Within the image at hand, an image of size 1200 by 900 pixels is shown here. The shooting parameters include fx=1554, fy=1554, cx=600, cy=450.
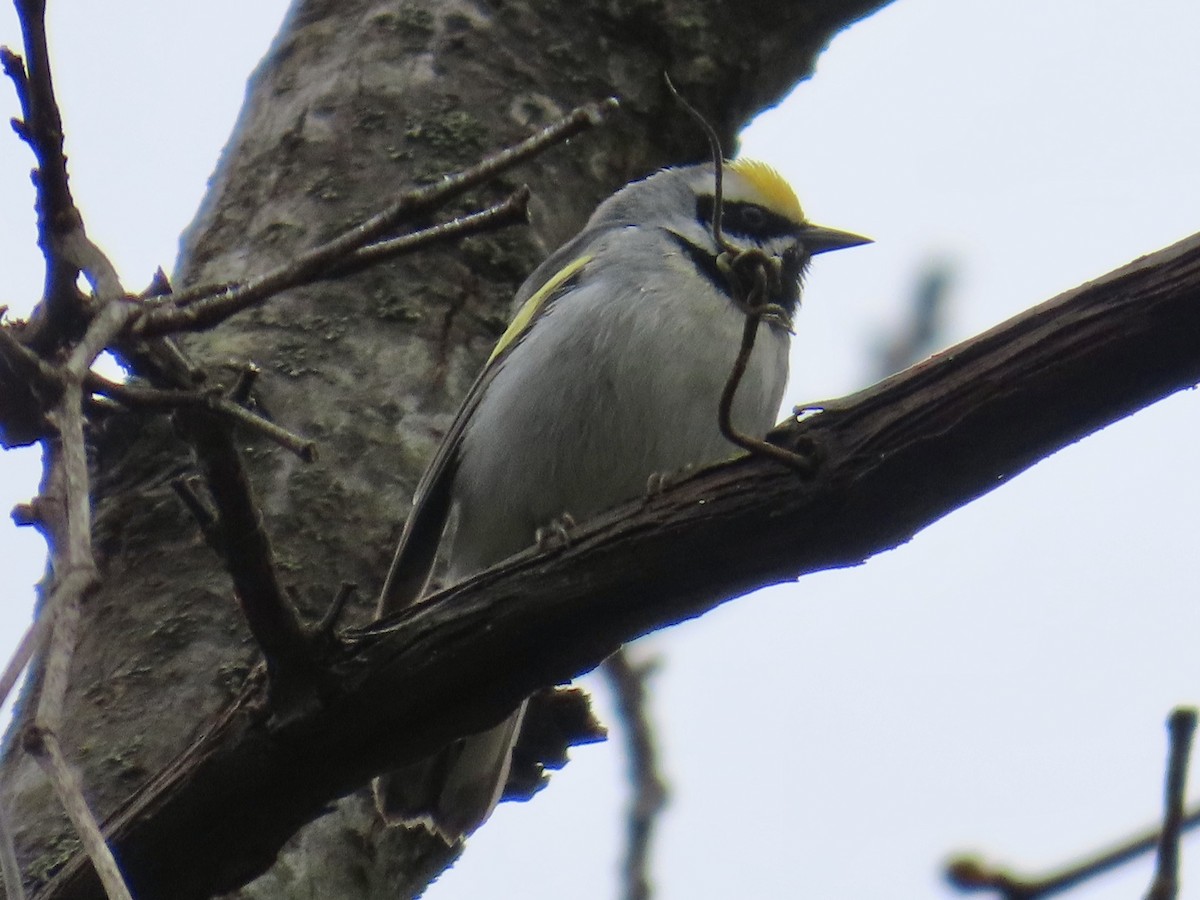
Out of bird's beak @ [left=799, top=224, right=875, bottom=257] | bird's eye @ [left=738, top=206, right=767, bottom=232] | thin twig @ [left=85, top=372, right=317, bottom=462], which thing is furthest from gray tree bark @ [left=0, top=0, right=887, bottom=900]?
thin twig @ [left=85, top=372, right=317, bottom=462]

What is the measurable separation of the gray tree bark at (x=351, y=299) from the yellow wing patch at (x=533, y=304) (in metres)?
0.13

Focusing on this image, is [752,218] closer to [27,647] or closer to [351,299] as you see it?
[351,299]

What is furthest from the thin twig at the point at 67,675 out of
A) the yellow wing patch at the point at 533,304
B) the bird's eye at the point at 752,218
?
the bird's eye at the point at 752,218

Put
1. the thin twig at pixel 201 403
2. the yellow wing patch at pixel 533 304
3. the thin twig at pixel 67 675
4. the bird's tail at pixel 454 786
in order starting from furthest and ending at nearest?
the yellow wing patch at pixel 533 304, the bird's tail at pixel 454 786, the thin twig at pixel 201 403, the thin twig at pixel 67 675

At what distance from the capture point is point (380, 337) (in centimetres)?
388

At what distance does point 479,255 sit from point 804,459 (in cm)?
203

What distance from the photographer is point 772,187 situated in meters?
5.18

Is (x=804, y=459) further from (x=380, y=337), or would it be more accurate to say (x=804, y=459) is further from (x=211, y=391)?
(x=380, y=337)

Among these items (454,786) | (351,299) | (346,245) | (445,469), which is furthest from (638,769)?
(351,299)

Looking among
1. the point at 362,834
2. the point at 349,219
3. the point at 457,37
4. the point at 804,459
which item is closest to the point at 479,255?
the point at 349,219

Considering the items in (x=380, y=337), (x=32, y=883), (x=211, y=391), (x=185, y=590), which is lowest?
(x=32, y=883)

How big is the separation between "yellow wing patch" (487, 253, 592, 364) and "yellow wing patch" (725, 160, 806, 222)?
3.71 ft

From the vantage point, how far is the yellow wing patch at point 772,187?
5152 mm

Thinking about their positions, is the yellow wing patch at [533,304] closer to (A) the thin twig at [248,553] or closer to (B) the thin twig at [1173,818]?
(A) the thin twig at [248,553]
